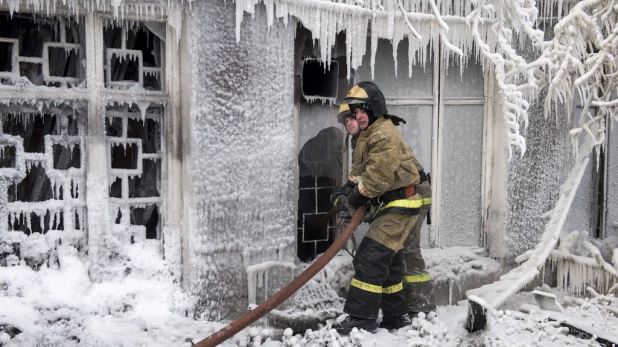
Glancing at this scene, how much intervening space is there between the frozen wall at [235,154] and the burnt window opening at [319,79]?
80 cm

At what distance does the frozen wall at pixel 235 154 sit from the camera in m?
5.24

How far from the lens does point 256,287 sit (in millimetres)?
5672

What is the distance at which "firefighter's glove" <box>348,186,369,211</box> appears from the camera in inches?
205

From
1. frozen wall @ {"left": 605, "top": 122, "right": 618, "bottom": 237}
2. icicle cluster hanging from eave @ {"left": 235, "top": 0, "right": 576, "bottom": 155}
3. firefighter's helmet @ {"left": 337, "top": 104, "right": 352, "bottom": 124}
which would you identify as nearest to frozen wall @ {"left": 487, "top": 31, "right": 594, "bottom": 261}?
icicle cluster hanging from eave @ {"left": 235, "top": 0, "right": 576, "bottom": 155}

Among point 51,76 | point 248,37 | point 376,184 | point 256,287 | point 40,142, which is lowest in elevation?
point 256,287

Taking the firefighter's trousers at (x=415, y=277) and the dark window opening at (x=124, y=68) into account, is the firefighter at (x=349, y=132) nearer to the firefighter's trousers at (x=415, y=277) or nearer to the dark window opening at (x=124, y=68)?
the firefighter's trousers at (x=415, y=277)

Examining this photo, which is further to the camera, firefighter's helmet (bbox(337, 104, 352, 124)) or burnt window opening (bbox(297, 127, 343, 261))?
burnt window opening (bbox(297, 127, 343, 261))

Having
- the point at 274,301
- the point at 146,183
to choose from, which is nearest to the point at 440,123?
the point at 274,301

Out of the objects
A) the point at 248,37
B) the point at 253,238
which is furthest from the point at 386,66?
the point at 253,238

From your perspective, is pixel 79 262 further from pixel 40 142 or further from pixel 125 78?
pixel 125 78

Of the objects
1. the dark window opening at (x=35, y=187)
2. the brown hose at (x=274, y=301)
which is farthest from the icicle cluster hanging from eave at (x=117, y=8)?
the brown hose at (x=274, y=301)

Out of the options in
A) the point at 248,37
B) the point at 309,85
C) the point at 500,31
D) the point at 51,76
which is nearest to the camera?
the point at 51,76

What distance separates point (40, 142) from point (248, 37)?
7.15ft

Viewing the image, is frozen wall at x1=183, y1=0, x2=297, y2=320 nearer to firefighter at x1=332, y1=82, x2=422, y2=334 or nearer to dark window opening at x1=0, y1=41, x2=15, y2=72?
firefighter at x1=332, y1=82, x2=422, y2=334
